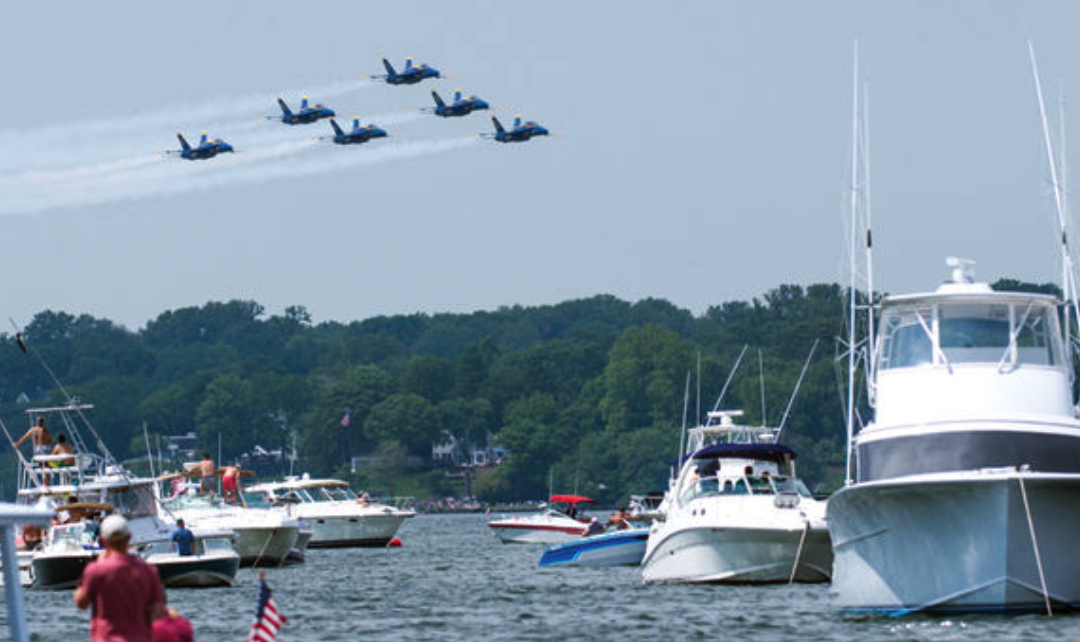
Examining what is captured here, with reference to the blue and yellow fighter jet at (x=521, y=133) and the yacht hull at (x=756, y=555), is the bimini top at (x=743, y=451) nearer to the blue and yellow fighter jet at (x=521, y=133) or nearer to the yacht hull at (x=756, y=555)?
the yacht hull at (x=756, y=555)

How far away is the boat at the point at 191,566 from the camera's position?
62.2 m

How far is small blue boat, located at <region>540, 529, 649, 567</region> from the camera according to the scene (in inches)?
2889

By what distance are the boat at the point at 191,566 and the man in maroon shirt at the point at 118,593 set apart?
36.9m

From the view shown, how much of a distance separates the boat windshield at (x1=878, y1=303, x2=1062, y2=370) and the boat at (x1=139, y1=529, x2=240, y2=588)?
2521cm

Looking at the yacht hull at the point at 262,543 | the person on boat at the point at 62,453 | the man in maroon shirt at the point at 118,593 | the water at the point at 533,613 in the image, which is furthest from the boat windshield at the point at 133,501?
the man in maroon shirt at the point at 118,593

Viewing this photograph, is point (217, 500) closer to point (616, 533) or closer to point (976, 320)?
point (616, 533)

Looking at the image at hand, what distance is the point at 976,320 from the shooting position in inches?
1711

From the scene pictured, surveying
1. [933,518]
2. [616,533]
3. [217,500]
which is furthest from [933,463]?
[217,500]

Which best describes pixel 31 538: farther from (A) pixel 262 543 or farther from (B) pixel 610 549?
(B) pixel 610 549

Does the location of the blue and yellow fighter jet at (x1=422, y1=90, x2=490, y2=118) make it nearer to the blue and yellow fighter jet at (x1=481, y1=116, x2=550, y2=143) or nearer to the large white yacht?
the blue and yellow fighter jet at (x1=481, y1=116, x2=550, y2=143)

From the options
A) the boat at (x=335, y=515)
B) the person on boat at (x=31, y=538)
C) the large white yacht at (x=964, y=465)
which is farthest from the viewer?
the boat at (x=335, y=515)

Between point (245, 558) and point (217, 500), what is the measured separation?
903cm

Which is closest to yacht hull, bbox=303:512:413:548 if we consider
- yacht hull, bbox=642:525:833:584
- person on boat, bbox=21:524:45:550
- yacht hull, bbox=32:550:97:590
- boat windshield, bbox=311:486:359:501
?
boat windshield, bbox=311:486:359:501

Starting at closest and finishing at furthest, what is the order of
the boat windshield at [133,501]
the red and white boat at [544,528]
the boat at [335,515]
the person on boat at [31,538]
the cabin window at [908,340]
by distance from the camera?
the cabin window at [908,340], the person on boat at [31,538], the boat windshield at [133,501], the boat at [335,515], the red and white boat at [544,528]
